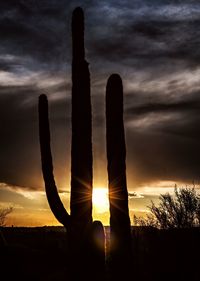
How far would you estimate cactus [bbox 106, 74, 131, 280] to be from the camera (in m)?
11.4

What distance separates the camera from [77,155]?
1295cm

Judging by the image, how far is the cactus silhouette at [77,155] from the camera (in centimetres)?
1245

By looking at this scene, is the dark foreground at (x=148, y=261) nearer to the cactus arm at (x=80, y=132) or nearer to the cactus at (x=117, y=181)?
the cactus at (x=117, y=181)


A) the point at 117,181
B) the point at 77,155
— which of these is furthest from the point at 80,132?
the point at 117,181

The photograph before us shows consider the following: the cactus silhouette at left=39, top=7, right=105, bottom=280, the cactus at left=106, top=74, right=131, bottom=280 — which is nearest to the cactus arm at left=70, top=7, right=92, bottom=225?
the cactus silhouette at left=39, top=7, right=105, bottom=280

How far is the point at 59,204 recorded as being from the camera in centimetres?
→ 1334

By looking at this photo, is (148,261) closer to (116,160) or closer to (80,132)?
(116,160)

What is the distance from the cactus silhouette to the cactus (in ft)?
2.72

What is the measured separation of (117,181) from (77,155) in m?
1.54

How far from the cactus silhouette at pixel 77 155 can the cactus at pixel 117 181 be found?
83 cm

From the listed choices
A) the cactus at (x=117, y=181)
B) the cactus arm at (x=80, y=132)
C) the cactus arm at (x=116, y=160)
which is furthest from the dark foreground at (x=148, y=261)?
the cactus arm at (x=80, y=132)

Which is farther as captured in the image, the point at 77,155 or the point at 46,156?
the point at 46,156

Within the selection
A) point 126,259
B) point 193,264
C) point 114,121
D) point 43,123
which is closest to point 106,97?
point 114,121

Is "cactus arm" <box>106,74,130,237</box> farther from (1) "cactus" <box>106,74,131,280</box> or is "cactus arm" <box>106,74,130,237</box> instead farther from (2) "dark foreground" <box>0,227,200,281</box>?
(2) "dark foreground" <box>0,227,200,281</box>
